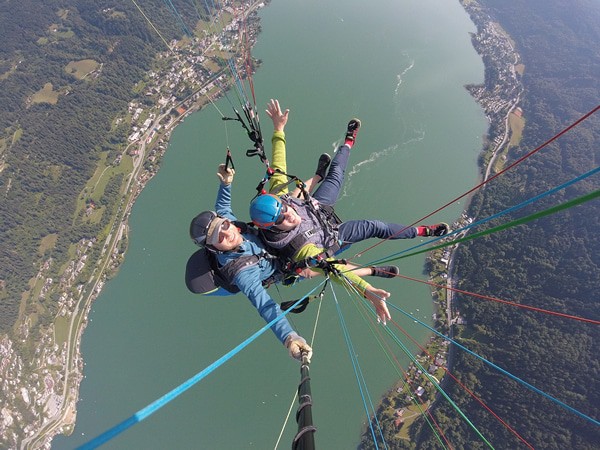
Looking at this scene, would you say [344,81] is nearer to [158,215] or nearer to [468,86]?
[468,86]

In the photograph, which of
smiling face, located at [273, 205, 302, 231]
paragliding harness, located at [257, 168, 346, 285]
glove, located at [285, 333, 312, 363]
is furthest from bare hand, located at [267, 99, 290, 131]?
glove, located at [285, 333, 312, 363]

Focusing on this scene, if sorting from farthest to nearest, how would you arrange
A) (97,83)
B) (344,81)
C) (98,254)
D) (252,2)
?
1. (252,2)
2. (97,83)
3. (344,81)
4. (98,254)

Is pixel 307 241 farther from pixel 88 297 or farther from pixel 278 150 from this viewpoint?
pixel 88 297

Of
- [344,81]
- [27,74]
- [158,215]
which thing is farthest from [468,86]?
[27,74]

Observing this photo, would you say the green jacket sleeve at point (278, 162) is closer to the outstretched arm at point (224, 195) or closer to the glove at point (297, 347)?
the outstretched arm at point (224, 195)

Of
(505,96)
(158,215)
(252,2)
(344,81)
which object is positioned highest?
(252,2)

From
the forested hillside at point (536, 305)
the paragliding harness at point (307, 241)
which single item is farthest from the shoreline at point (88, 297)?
the paragliding harness at point (307, 241)

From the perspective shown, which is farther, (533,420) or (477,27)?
(477,27)
